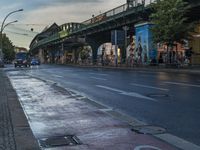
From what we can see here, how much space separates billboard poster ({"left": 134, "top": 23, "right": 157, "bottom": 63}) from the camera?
60375 mm

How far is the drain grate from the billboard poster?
4777 centimetres

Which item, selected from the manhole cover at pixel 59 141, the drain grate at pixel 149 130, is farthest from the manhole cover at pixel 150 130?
the manhole cover at pixel 59 141

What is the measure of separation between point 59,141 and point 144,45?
53.6 metres

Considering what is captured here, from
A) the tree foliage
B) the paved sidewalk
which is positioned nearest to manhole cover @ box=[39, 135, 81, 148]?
Result: the paved sidewalk

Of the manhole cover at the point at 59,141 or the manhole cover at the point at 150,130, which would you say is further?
the manhole cover at the point at 150,130

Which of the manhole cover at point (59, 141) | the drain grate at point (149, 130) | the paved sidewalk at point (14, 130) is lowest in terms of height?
the manhole cover at point (59, 141)

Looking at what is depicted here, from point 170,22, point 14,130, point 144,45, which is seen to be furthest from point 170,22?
point 14,130

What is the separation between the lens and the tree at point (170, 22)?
51.7 metres

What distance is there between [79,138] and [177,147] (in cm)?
202

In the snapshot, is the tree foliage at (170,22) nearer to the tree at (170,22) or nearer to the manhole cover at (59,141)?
the tree at (170,22)

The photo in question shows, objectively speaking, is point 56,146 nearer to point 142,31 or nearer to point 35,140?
point 35,140

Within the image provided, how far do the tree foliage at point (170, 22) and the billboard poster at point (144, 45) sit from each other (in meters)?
4.82

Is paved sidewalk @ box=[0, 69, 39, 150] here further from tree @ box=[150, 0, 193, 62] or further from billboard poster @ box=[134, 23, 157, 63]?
billboard poster @ box=[134, 23, 157, 63]

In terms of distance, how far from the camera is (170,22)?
51812 millimetres
